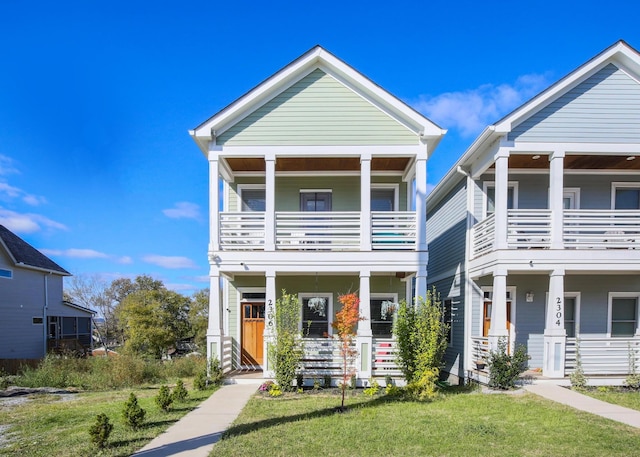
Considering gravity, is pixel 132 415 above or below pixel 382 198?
below

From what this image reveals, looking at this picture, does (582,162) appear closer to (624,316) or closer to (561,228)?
(561,228)

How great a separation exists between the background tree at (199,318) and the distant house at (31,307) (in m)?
6.56

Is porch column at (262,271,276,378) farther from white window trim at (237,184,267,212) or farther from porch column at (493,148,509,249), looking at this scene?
porch column at (493,148,509,249)

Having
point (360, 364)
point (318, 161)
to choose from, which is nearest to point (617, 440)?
point (360, 364)

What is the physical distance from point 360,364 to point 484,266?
4.54 m

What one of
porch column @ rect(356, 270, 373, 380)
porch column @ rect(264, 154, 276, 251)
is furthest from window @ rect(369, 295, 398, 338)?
porch column @ rect(264, 154, 276, 251)

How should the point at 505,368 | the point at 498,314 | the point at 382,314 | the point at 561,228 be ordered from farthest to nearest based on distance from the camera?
the point at 382,314
the point at 561,228
the point at 498,314
the point at 505,368

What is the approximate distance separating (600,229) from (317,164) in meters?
8.12

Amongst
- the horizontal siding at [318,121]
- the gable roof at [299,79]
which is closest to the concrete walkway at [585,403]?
the gable roof at [299,79]

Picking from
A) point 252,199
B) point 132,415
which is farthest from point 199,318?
point 132,415

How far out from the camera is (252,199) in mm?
12688

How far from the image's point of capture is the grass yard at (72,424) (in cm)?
558

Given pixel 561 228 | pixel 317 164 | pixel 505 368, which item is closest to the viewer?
pixel 505 368

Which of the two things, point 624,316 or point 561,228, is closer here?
point 561,228
